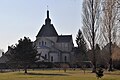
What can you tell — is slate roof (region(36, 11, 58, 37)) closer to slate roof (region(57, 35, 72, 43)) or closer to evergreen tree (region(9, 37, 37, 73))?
slate roof (region(57, 35, 72, 43))

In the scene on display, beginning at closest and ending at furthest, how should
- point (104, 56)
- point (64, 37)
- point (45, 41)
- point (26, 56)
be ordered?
point (26, 56), point (104, 56), point (45, 41), point (64, 37)

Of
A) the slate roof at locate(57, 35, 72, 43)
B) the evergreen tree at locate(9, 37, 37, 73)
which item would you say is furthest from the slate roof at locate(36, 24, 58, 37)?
the evergreen tree at locate(9, 37, 37, 73)

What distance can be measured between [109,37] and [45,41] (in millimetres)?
52189

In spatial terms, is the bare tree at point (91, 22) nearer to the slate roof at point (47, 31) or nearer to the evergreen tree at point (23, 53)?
the evergreen tree at point (23, 53)

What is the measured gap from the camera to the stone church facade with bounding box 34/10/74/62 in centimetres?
11521

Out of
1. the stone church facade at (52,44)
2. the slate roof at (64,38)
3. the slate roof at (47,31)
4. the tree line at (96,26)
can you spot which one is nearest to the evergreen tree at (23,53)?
the tree line at (96,26)

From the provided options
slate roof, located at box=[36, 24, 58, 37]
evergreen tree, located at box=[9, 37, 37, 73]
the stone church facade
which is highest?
slate roof, located at box=[36, 24, 58, 37]

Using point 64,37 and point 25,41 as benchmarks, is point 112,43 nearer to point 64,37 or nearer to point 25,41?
point 25,41

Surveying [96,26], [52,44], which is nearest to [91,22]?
[96,26]

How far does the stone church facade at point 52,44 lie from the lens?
115213 millimetres

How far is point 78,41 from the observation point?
13250 cm

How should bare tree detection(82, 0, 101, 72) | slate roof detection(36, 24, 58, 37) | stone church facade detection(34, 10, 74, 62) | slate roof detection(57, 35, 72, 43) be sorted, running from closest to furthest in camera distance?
bare tree detection(82, 0, 101, 72) → stone church facade detection(34, 10, 74, 62) → slate roof detection(36, 24, 58, 37) → slate roof detection(57, 35, 72, 43)

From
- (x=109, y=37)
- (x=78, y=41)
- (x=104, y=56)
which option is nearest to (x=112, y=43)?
(x=109, y=37)

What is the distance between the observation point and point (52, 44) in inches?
4692
